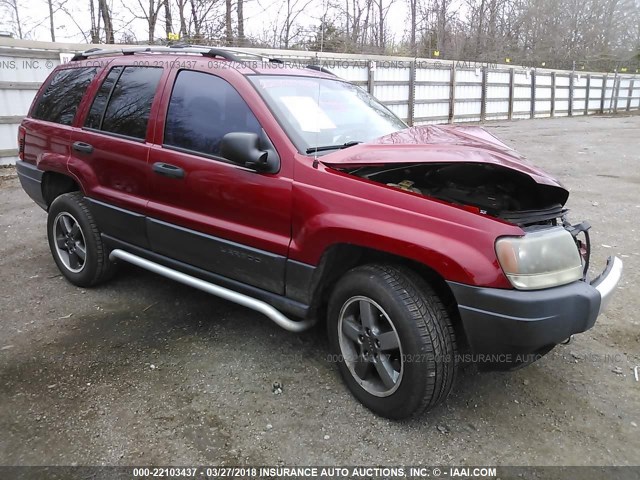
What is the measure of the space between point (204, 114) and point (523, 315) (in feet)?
7.43

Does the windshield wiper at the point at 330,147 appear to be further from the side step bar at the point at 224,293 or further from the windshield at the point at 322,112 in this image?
the side step bar at the point at 224,293

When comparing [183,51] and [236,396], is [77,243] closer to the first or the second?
[183,51]

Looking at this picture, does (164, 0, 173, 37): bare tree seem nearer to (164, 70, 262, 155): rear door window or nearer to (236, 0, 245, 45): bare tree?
(236, 0, 245, 45): bare tree

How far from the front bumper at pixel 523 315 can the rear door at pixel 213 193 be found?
1098 millimetres

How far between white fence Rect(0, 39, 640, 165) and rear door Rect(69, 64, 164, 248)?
10.6 feet

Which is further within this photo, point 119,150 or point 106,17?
point 106,17

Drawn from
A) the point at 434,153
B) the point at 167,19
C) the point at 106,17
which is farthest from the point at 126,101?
the point at 106,17

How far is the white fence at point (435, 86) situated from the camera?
932 cm

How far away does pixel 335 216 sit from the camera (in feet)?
8.32

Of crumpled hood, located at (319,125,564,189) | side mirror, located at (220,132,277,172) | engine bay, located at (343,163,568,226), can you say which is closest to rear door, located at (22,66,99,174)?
side mirror, located at (220,132,277,172)

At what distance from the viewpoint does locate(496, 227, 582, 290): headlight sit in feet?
7.01

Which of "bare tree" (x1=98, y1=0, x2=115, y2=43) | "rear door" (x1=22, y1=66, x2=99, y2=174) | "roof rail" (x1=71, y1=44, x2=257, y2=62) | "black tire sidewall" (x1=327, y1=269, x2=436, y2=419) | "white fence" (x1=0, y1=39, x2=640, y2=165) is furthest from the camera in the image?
"bare tree" (x1=98, y1=0, x2=115, y2=43)

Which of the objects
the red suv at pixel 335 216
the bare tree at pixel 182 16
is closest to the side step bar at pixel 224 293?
the red suv at pixel 335 216

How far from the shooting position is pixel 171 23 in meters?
16.2
